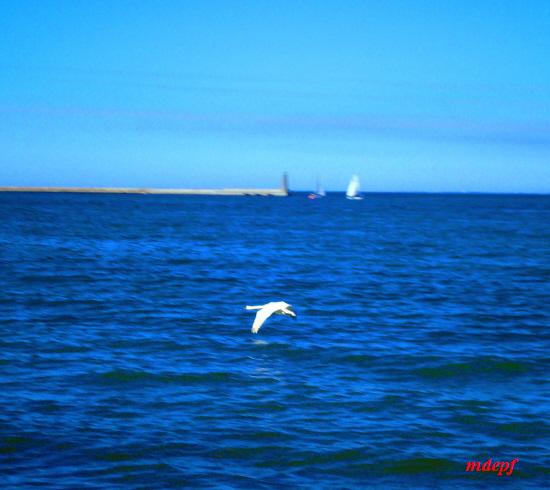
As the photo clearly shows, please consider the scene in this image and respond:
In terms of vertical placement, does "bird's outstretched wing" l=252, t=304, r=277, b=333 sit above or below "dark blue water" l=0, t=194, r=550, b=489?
above

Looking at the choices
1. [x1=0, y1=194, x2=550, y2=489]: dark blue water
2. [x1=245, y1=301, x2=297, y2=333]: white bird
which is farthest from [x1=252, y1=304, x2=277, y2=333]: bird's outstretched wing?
[x1=0, y1=194, x2=550, y2=489]: dark blue water

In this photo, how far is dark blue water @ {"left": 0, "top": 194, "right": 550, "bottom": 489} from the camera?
931 cm

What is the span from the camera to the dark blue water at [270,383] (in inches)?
367

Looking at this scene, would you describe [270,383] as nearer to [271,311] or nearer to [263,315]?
[271,311]

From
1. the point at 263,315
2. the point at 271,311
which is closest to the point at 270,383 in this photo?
the point at 271,311

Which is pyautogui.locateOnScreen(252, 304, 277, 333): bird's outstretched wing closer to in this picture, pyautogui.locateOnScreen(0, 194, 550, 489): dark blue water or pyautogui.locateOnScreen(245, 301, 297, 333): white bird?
pyautogui.locateOnScreen(245, 301, 297, 333): white bird

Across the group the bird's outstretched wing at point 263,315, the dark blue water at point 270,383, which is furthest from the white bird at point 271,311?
the dark blue water at point 270,383

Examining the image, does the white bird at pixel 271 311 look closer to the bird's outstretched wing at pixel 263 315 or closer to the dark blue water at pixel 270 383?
the bird's outstretched wing at pixel 263 315

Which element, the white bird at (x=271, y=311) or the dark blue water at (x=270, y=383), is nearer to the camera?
the dark blue water at (x=270, y=383)

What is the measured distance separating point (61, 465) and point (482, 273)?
25417 millimetres

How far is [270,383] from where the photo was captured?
13023mm

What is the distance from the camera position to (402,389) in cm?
1276

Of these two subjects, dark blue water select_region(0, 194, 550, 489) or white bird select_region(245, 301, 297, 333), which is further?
white bird select_region(245, 301, 297, 333)

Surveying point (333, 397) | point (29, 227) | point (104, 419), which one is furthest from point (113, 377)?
point (29, 227)
